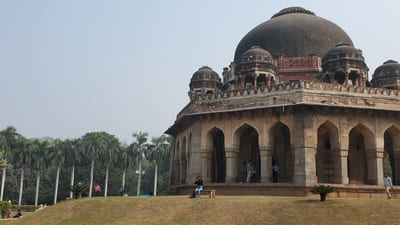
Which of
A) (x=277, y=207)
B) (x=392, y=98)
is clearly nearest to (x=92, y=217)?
(x=277, y=207)

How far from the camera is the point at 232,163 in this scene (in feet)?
71.3

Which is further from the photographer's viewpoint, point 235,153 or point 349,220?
point 235,153

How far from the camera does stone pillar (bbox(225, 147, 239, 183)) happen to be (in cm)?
2155

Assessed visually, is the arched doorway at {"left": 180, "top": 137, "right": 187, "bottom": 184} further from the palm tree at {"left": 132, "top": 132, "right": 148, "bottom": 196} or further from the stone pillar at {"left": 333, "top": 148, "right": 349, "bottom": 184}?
the palm tree at {"left": 132, "top": 132, "right": 148, "bottom": 196}

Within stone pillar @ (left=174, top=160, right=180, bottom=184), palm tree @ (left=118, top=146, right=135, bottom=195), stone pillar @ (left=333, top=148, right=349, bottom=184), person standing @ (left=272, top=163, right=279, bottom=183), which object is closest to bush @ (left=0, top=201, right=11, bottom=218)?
stone pillar @ (left=174, top=160, right=180, bottom=184)

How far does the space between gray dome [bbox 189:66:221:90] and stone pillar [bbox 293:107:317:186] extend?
9099 millimetres

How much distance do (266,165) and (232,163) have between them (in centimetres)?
188

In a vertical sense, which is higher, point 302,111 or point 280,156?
point 302,111

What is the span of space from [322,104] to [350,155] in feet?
16.3

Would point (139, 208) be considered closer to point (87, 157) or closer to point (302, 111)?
point (302, 111)

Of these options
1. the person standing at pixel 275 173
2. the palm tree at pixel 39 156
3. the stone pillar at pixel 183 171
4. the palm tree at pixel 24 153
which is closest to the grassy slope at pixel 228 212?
the person standing at pixel 275 173

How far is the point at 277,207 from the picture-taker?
13.9 meters

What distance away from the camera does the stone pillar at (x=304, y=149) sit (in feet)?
63.3

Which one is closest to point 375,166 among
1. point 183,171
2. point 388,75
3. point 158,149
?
point 388,75
